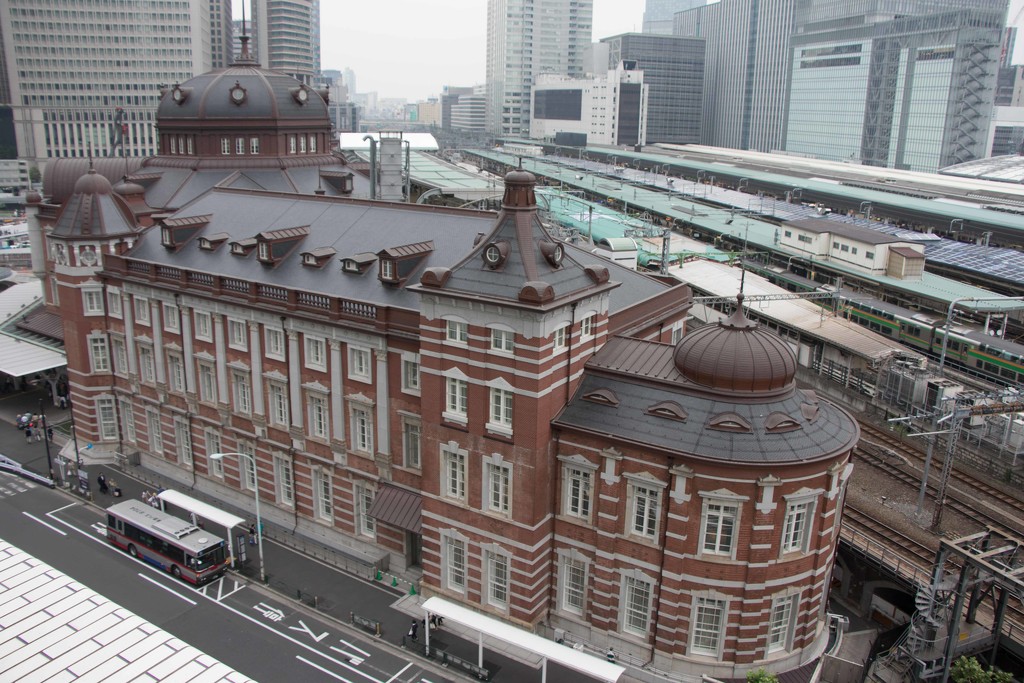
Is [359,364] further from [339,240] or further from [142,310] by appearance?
[142,310]

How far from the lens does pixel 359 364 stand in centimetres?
4628

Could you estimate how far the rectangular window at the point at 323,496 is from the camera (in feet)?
164

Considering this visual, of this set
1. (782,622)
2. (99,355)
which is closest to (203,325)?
(99,355)

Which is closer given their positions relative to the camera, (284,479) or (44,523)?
(284,479)

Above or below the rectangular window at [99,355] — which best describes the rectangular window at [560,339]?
above

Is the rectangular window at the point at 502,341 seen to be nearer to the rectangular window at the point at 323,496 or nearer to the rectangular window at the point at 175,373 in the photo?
the rectangular window at the point at 323,496

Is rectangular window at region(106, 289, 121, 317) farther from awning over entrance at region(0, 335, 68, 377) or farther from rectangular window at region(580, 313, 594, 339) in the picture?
rectangular window at region(580, 313, 594, 339)

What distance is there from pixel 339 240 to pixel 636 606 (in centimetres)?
2775

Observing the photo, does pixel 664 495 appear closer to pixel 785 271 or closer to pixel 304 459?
pixel 304 459

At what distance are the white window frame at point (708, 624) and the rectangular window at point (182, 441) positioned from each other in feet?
119

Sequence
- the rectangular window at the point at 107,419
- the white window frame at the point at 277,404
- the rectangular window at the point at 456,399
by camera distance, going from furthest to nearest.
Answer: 1. the rectangular window at the point at 107,419
2. the white window frame at the point at 277,404
3. the rectangular window at the point at 456,399

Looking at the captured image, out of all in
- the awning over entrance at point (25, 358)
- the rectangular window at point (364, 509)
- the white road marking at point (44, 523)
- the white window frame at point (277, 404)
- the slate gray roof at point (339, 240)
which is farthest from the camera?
the awning over entrance at point (25, 358)

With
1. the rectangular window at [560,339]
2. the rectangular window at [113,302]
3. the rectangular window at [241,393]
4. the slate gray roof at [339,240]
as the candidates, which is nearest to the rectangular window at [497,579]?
the rectangular window at [560,339]

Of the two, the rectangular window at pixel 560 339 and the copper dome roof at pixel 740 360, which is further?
the rectangular window at pixel 560 339
